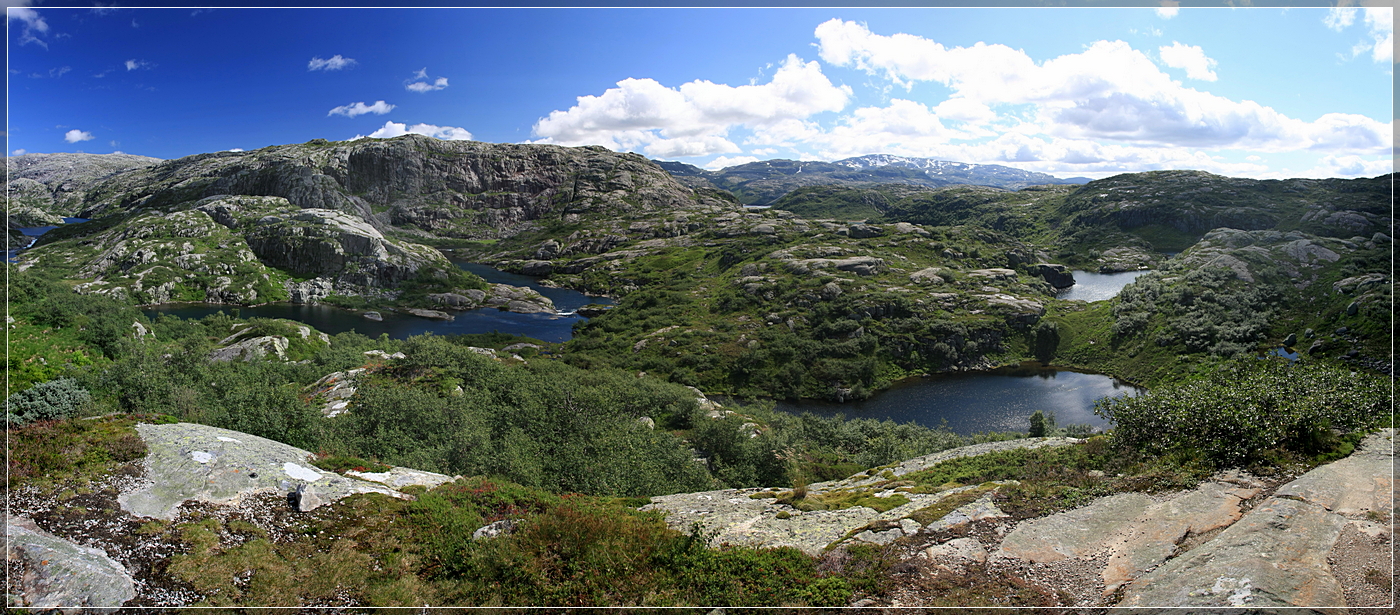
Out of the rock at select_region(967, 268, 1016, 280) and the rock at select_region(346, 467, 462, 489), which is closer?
the rock at select_region(346, 467, 462, 489)

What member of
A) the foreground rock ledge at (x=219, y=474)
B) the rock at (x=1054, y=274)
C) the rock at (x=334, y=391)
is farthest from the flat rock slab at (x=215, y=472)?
the rock at (x=1054, y=274)

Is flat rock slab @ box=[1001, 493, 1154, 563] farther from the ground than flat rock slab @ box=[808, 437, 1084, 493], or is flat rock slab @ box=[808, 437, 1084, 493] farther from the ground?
flat rock slab @ box=[1001, 493, 1154, 563]

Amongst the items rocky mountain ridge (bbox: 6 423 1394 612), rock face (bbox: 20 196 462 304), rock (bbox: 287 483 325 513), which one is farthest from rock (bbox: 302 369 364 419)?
rock face (bbox: 20 196 462 304)

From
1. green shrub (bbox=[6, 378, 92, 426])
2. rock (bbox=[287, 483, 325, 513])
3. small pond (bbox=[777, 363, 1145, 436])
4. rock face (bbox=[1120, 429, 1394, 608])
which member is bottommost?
small pond (bbox=[777, 363, 1145, 436])

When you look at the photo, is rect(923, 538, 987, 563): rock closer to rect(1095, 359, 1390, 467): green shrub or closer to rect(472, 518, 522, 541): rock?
rect(1095, 359, 1390, 467): green shrub

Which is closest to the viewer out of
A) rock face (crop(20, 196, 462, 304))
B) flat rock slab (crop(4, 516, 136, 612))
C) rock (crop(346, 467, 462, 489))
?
flat rock slab (crop(4, 516, 136, 612))

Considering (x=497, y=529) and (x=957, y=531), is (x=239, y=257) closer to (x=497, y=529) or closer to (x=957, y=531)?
(x=497, y=529)

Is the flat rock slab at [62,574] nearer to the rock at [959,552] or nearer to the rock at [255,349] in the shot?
the rock at [959,552]

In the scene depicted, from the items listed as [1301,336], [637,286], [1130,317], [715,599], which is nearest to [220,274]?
[637,286]
